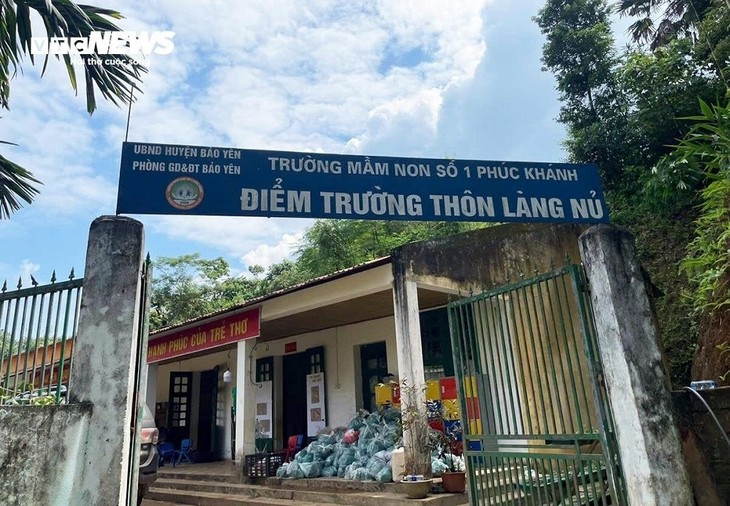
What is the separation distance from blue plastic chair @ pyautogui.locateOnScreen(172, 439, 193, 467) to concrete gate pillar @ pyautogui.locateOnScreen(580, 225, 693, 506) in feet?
38.9

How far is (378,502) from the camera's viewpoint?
20.5ft

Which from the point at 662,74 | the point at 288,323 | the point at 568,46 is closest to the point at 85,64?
the point at 288,323

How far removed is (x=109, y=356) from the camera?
3527 mm

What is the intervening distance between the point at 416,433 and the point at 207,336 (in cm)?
563

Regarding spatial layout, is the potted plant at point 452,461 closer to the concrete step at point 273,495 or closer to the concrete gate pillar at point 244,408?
the concrete step at point 273,495

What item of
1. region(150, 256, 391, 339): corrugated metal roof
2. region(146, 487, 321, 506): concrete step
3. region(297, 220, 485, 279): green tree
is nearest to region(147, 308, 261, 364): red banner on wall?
region(150, 256, 391, 339): corrugated metal roof

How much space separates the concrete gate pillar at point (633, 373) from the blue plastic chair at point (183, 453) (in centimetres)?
1186

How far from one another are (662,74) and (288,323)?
990cm

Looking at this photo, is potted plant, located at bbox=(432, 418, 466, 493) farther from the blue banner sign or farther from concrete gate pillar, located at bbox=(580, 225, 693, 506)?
the blue banner sign

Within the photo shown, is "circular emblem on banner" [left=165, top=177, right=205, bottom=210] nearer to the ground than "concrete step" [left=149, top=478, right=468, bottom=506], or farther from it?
farther from it

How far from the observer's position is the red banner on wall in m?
9.53

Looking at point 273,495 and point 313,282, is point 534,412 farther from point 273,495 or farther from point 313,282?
point 273,495

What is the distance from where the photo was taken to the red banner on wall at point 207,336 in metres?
9.53

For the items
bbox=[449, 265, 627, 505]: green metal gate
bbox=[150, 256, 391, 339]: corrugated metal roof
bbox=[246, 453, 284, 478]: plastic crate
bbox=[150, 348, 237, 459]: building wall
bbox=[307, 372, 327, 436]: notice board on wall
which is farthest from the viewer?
bbox=[150, 348, 237, 459]: building wall
